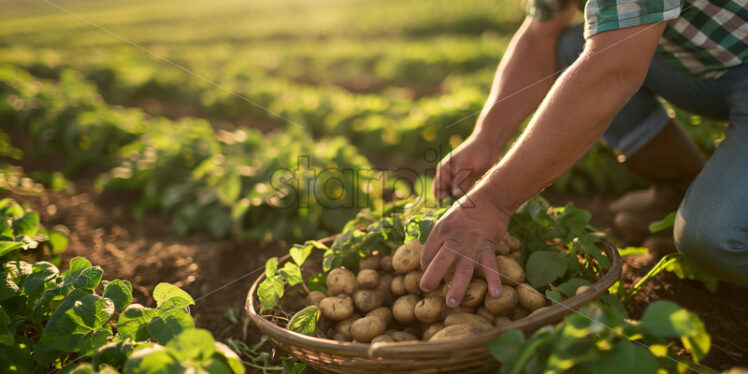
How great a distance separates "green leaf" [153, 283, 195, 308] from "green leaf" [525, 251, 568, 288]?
1.02 meters

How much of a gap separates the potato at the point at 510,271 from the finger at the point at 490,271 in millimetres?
158

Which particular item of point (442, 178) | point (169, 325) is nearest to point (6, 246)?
point (169, 325)

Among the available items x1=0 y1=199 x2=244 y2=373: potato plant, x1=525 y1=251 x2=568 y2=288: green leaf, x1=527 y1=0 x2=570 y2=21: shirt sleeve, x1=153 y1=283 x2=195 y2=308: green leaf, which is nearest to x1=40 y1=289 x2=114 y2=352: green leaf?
x1=0 y1=199 x2=244 y2=373: potato plant

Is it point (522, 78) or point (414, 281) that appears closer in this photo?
point (414, 281)

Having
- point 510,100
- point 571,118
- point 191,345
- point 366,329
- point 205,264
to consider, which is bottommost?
point 205,264

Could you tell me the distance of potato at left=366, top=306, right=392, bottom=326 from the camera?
5.23 feet

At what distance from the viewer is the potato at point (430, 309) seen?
4.84 feet

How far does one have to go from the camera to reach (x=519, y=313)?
1499 millimetres

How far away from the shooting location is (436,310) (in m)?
1.48

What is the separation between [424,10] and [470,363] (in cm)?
1849

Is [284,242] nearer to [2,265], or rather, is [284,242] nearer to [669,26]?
[2,265]

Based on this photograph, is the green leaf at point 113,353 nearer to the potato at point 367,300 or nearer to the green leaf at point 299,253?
the green leaf at point 299,253

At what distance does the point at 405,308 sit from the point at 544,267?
46 centimetres

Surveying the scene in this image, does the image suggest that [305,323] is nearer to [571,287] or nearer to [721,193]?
[571,287]
